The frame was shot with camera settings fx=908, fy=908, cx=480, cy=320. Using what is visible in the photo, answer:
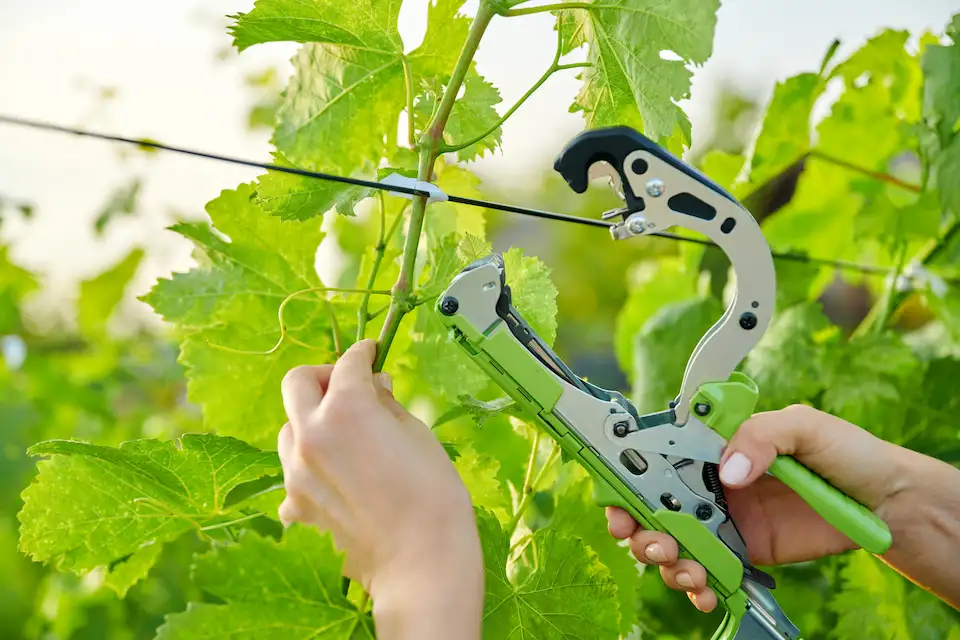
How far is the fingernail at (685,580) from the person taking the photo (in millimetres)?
547

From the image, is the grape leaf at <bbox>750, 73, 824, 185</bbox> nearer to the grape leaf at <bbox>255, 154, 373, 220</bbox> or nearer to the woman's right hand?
the woman's right hand

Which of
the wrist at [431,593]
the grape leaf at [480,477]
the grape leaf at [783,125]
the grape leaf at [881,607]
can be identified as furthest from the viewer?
the grape leaf at [783,125]

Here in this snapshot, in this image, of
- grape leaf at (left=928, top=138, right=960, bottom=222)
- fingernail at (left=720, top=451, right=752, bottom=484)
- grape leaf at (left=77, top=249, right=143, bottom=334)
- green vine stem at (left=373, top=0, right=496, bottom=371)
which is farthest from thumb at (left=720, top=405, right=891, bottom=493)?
grape leaf at (left=77, top=249, right=143, bottom=334)

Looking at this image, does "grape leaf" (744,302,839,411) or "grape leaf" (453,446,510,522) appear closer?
"grape leaf" (453,446,510,522)

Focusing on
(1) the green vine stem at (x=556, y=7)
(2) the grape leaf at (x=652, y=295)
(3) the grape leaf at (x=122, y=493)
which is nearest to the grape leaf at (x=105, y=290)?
(2) the grape leaf at (x=652, y=295)

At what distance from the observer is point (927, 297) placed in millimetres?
986

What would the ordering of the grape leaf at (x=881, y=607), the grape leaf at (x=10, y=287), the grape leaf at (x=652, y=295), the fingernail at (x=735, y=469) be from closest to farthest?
the fingernail at (x=735, y=469) < the grape leaf at (x=881, y=607) < the grape leaf at (x=652, y=295) < the grape leaf at (x=10, y=287)

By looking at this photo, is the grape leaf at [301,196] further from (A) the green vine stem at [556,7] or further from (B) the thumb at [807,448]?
(B) the thumb at [807,448]

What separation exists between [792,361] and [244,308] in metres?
0.52

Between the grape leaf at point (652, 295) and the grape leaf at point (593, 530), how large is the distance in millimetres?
484

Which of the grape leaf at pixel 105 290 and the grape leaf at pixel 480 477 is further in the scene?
the grape leaf at pixel 105 290

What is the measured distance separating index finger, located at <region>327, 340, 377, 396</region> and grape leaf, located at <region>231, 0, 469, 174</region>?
0.15 m

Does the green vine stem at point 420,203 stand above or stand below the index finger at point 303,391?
above

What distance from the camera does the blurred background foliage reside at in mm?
886
